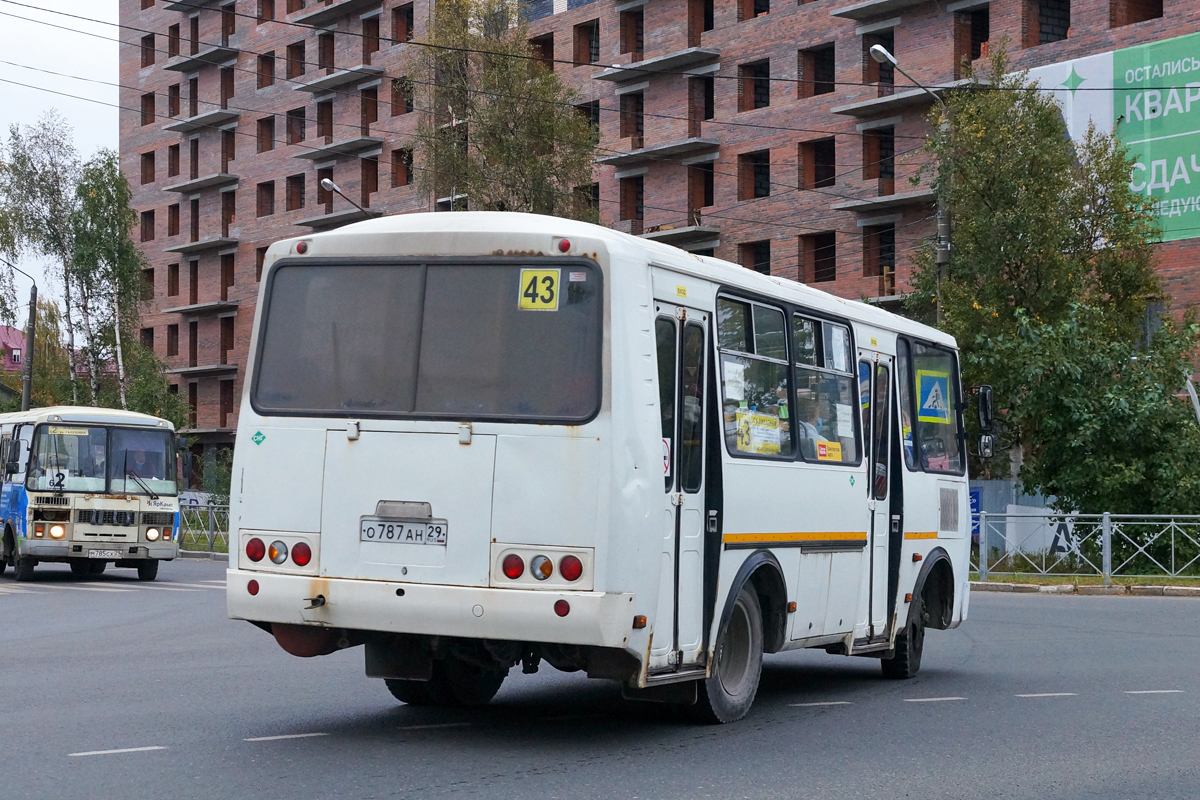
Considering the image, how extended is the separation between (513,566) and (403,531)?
0.67m

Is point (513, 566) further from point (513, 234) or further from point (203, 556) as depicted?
point (203, 556)

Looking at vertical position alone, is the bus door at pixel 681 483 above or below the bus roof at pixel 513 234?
below

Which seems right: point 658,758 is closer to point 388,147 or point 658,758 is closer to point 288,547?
point 288,547

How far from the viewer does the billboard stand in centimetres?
3684

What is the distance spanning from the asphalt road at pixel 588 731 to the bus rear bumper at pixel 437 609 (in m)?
0.64

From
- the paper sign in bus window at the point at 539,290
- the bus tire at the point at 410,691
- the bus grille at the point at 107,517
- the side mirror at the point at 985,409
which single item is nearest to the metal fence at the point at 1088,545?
the side mirror at the point at 985,409

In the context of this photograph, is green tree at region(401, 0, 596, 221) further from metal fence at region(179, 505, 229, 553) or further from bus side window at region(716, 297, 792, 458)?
bus side window at region(716, 297, 792, 458)

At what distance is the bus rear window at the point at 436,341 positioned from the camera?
8469mm

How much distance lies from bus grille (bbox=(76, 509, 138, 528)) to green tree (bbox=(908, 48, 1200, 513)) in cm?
1470

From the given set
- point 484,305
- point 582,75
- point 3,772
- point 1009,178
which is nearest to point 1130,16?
point 1009,178

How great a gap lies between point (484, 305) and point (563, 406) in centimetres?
76

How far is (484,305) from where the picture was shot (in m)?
8.67

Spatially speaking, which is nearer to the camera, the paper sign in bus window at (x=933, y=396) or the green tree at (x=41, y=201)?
the paper sign in bus window at (x=933, y=396)

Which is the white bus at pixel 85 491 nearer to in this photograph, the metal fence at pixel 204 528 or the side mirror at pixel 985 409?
the metal fence at pixel 204 528
